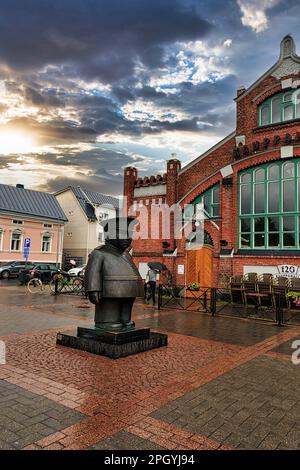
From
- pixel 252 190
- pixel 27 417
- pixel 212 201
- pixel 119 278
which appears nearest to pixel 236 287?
pixel 252 190

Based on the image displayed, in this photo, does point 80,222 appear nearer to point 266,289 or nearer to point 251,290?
point 251,290

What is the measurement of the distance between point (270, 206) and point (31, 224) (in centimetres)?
2764

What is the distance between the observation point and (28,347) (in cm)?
723

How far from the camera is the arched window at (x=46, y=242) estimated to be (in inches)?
1555

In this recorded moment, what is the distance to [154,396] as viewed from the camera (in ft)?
15.8

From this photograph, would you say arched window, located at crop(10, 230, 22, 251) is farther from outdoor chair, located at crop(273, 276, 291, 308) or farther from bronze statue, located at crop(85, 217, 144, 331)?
bronze statue, located at crop(85, 217, 144, 331)

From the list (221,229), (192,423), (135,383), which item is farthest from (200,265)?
(192,423)

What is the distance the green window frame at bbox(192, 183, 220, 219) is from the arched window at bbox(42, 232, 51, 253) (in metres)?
24.6
